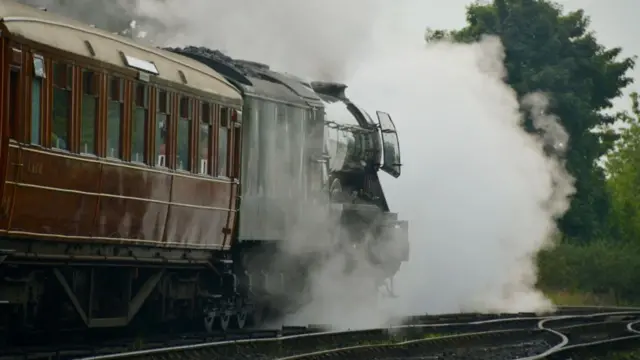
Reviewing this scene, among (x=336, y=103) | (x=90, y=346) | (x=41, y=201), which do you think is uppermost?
(x=336, y=103)

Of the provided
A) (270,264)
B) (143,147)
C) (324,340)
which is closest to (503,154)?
(270,264)

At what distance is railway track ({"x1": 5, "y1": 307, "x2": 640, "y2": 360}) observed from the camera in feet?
44.3

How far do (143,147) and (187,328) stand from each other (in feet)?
12.5

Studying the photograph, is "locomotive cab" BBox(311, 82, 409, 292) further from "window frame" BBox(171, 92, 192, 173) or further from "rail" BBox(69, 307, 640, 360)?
"window frame" BBox(171, 92, 192, 173)

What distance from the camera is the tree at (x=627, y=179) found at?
52.0 m

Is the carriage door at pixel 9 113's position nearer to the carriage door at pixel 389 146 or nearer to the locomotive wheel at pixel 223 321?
the locomotive wheel at pixel 223 321

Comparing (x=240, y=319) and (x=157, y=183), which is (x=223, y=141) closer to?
(x=157, y=183)

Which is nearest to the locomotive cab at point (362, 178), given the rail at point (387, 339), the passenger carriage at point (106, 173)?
the rail at point (387, 339)

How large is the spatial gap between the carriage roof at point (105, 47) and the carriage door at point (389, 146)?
23.5 feet

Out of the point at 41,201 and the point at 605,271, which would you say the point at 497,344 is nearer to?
the point at 41,201

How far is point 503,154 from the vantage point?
1225 inches

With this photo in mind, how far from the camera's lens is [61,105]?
12750 millimetres

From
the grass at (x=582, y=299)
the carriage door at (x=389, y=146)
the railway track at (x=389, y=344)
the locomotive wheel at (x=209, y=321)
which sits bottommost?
the railway track at (x=389, y=344)

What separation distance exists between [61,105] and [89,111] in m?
0.64
